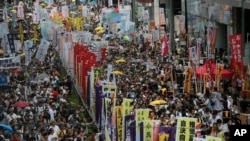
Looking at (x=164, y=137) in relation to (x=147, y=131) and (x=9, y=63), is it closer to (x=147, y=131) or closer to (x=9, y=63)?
(x=147, y=131)

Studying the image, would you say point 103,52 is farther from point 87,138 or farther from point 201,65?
point 87,138

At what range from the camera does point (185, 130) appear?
55.7 ft

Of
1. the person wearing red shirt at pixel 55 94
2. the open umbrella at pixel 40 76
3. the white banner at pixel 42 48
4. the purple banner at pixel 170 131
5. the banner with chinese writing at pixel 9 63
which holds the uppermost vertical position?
the white banner at pixel 42 48

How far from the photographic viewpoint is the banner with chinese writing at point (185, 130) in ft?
55.7

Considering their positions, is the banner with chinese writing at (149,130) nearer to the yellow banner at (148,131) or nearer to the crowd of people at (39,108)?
the yellow banner at (148,131)

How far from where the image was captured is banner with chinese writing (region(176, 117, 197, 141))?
669 inches

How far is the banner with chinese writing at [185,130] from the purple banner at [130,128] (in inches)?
58.3


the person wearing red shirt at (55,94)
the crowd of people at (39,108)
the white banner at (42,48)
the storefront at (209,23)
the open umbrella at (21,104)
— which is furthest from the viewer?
the storefront at (209,23)

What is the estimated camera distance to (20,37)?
45.0m

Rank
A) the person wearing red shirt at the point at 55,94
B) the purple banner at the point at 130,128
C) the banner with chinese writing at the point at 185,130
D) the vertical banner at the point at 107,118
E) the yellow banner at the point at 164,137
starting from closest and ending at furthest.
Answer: the banner with chinese writing at the point at 185,130, the yellow banner at the point at 164,137, the purple banner at the point at 130,128, the vertical banner at the point at 107,118, the person wearing red shirt at the point at 55,94

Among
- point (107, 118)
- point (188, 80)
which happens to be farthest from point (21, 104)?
point (188, 80)

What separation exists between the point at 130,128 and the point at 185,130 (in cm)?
192

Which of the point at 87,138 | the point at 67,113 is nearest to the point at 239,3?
the point at 67,113

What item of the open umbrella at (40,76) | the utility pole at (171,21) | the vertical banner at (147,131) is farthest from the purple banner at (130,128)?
the utility pole at (171,21)
